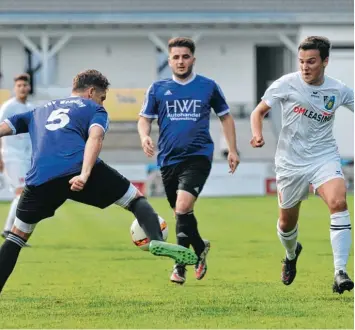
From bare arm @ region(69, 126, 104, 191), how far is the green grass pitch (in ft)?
3.23

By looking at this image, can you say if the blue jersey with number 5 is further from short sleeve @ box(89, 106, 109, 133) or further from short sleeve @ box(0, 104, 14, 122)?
short sleeve @ box(0, 104, 14, 122)

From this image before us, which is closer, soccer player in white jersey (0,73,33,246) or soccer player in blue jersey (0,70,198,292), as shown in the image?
soccer player in blue jersey (0,70,198,292)

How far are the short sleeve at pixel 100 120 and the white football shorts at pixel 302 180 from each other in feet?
6.42

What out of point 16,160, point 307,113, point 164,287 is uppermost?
point 307,113

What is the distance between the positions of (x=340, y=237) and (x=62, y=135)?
8.07 feet

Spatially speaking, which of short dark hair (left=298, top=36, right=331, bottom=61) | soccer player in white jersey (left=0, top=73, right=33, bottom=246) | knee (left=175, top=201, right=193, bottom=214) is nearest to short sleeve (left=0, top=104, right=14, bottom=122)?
soccer player in white jersey (left=0, top=73, right=33, bottom=246)

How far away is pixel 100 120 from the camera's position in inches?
357

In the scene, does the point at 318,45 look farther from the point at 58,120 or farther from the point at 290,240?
the point at 58,120

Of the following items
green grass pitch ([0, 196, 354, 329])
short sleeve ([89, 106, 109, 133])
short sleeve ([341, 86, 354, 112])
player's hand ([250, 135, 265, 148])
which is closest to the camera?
green grass pitch ([0, 196, 354, 329])

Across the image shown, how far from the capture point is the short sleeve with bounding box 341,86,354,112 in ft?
33.4

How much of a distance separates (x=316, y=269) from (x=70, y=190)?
154 inches

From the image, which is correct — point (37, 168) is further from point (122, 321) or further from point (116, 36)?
point (116, 36)

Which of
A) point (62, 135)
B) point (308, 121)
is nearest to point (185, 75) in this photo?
point (308, 121)

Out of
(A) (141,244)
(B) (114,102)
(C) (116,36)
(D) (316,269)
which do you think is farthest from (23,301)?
(C) (116,36)
